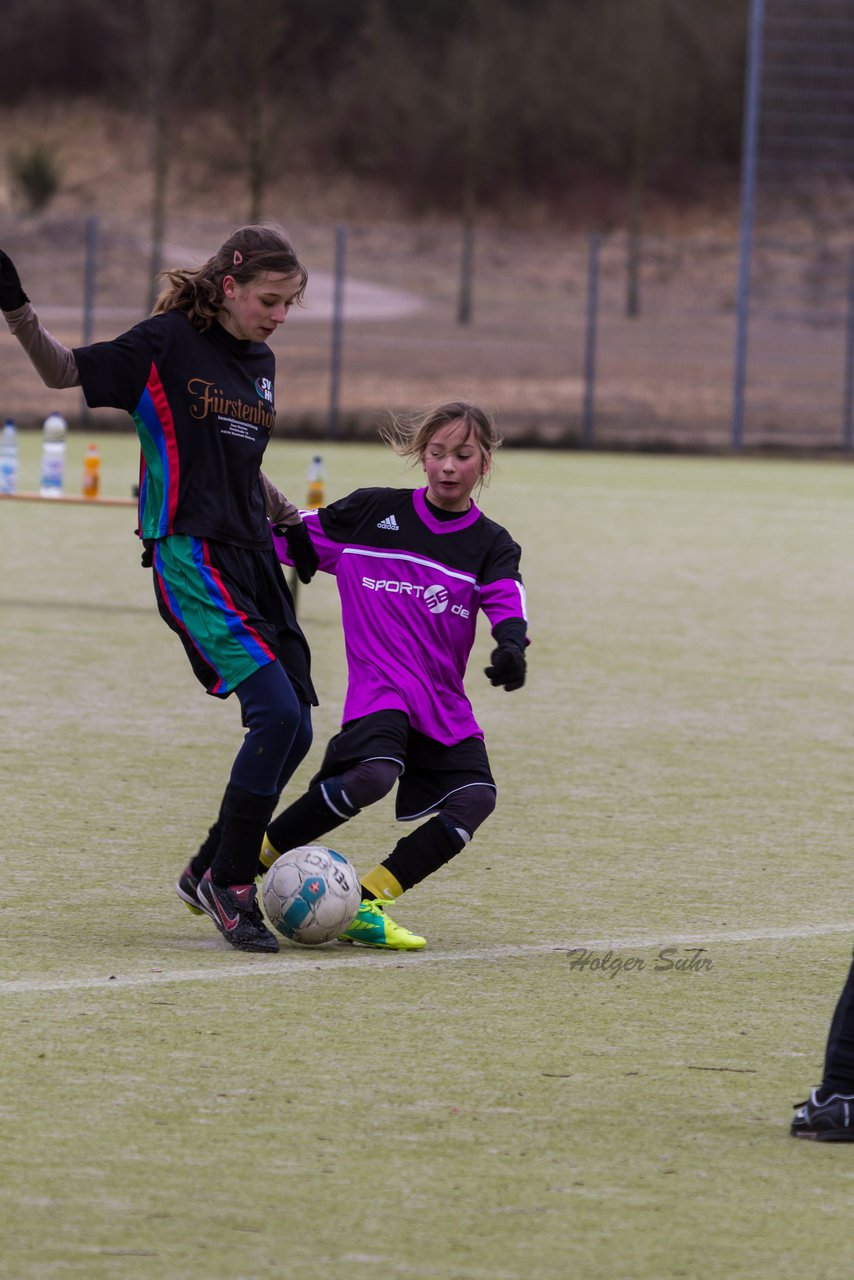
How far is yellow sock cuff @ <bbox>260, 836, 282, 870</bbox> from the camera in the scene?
18.4ft

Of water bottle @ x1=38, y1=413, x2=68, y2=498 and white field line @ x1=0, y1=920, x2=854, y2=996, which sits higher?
water bottle @ x1=38, y1=413, x2=68, y2=498

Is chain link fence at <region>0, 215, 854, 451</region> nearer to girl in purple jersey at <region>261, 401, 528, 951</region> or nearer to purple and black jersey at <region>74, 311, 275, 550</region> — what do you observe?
girl in purple jersey at <region>261, 401, 528, 951</region>

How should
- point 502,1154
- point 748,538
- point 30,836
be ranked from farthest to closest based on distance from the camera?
point 748,538 → point 30,836 → point 502,1154

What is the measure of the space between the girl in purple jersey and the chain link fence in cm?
2160

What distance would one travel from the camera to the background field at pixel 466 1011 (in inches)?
133

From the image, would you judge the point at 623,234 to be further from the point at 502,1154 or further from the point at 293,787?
the point at 502,1154

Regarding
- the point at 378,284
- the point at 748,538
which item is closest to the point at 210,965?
the point at 748,538

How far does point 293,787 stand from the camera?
7.43 metres

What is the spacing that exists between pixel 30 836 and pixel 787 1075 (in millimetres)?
2835

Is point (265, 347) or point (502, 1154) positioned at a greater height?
point (265, 347)

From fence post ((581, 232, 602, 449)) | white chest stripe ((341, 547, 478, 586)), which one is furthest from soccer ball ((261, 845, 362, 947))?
fence post ((581, 232, 602, 449))

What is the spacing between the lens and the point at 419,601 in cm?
554

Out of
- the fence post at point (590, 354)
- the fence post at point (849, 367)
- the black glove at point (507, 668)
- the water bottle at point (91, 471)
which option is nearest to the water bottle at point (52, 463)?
the water bottle at point (91, 471)

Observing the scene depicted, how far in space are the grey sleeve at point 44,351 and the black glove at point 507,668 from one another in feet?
3.89
